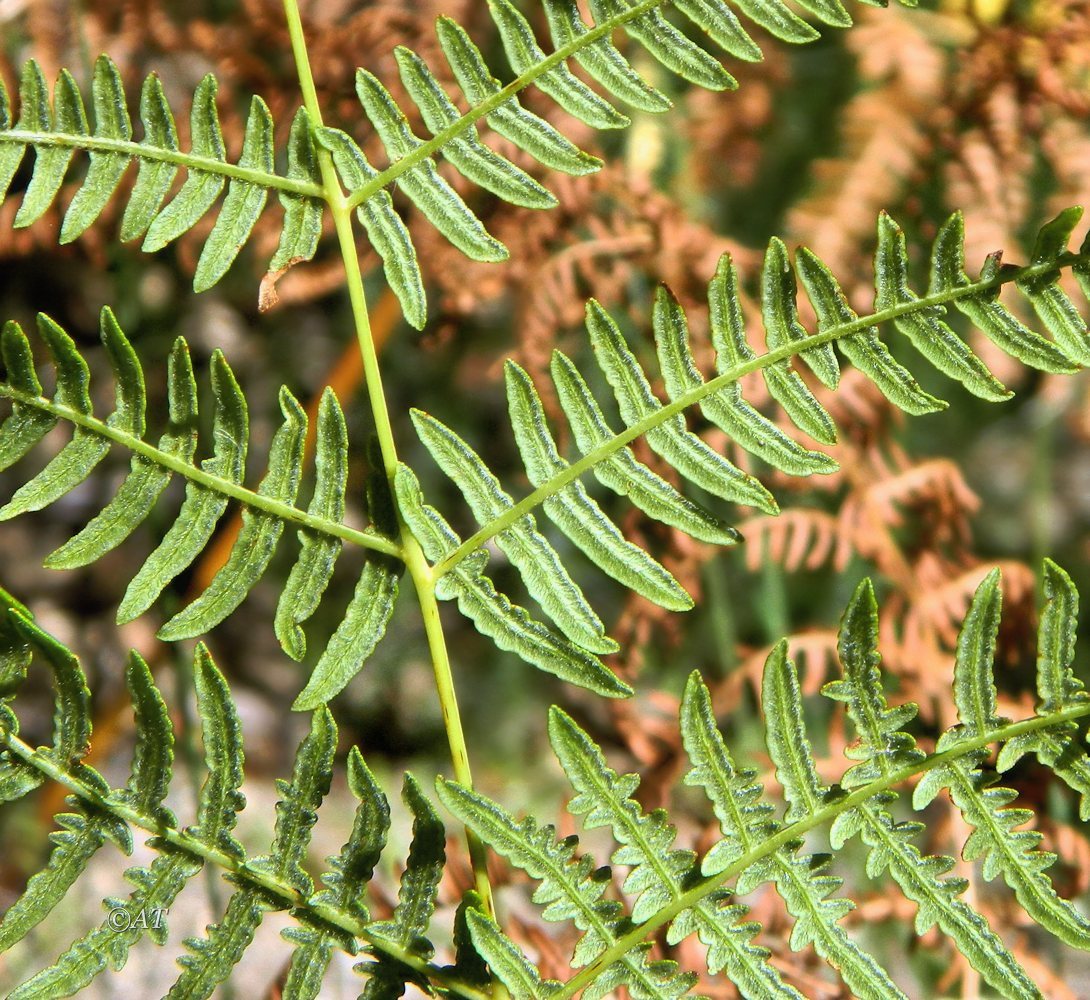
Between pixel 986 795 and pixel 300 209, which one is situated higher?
pixel 300 209

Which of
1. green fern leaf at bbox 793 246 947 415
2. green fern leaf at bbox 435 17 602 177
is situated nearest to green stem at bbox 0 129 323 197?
green fern leaf at bbox 435 17 602 177

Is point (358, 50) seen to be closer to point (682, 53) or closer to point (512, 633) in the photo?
point (682, 53)

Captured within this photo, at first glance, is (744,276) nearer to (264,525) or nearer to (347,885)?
(264,525)

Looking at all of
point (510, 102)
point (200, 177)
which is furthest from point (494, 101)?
point (200, 177)

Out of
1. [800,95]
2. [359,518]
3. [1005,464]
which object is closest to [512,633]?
[800,95]

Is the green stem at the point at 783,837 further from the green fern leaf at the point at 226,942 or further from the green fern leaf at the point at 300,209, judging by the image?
the green fern leaf at the point at 300,209

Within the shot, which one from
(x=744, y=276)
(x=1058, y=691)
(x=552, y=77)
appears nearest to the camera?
(x=1058, y=691)

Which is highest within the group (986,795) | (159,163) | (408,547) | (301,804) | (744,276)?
(159,163)

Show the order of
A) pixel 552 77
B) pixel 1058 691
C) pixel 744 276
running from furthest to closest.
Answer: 1. pixel 744 276
2. pixel 552 77
3. pixel 1058 691
